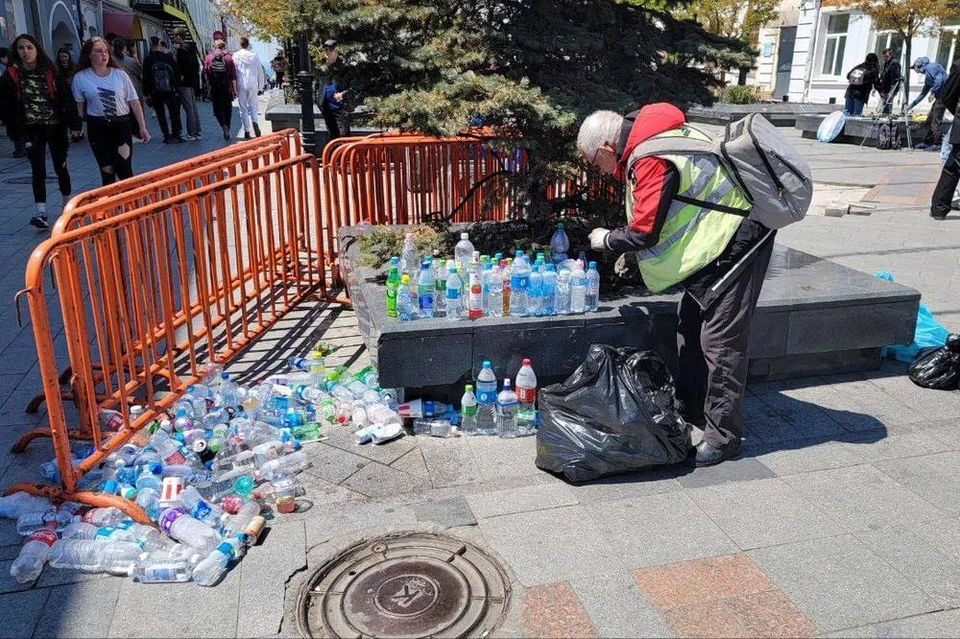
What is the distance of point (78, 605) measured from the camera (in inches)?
121

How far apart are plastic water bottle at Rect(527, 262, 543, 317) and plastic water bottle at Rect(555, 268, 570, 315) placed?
12cm

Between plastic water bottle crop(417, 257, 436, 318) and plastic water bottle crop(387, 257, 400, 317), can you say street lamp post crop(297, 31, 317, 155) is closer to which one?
plastic water bottle crop(387, 257, 400, 317)

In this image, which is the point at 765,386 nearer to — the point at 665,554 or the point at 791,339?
the point at 791,339

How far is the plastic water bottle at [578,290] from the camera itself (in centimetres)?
457

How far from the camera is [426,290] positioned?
14.9 ft

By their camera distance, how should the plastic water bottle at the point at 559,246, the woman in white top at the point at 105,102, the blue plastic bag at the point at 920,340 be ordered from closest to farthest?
the plastic water bottle at the point at 559,246 → the blue plastic bag at the point at 920,340 → the woman in white top at the point at 105,102

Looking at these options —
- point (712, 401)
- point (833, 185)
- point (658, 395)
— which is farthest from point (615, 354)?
point (833, 185)

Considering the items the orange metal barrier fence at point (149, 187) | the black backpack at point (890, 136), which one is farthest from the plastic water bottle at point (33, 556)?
the black backpack at point (890, 136)

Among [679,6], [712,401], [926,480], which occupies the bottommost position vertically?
[926,480]

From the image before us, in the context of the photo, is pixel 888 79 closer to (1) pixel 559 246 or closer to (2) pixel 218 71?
(2) pixel 218 71

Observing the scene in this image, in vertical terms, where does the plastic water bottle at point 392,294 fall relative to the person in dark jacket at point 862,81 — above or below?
below

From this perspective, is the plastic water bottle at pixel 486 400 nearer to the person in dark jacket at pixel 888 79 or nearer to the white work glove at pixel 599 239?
the white work glove at pixel 599 239

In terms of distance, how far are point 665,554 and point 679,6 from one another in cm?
415

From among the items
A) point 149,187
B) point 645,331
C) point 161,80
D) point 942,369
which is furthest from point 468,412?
point 161,80
